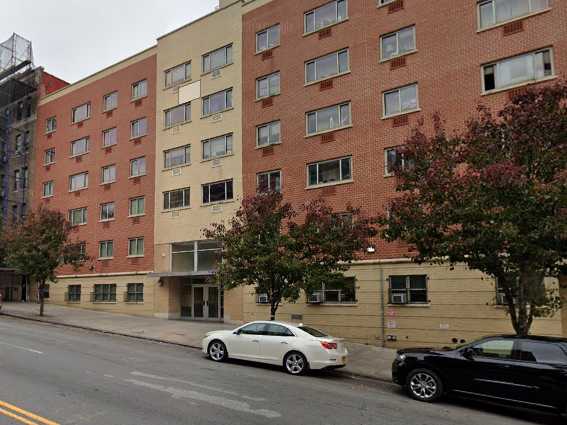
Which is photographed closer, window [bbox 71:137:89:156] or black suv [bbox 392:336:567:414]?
black suv [bbox 392:336:567:414]

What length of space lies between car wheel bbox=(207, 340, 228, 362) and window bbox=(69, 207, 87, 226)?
73.3 ft

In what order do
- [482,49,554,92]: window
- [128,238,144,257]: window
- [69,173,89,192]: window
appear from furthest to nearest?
1. [69,173,89,192]: window
2. [128,238,144,257]: window
3. [482,49,554,92]: window

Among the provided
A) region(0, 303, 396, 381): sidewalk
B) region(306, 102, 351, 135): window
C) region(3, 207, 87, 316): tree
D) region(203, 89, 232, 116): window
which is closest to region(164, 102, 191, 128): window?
region(203, 89, 232, 116): window

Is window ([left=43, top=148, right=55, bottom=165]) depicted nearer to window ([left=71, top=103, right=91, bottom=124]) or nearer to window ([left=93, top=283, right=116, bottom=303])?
window ([left=71, top=103, right=91, bottom=124])

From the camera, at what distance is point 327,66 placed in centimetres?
2342

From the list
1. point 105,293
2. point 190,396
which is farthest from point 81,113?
point 190,396

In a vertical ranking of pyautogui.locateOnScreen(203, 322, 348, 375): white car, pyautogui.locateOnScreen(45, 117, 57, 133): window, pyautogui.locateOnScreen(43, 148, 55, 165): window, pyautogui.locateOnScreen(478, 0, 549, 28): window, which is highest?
pyautogui.locateOnScreen(45, 117, 57, 133): window

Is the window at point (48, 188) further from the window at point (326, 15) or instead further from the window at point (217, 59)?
the window at point (326, 15)

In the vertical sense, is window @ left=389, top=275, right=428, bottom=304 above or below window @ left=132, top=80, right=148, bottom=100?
below

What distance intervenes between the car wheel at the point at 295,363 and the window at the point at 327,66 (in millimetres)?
13917

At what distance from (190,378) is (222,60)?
20406 mm

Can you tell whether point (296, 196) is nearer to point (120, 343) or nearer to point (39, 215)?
point (120, 343)

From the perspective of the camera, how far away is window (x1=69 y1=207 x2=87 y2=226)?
34.2 meters

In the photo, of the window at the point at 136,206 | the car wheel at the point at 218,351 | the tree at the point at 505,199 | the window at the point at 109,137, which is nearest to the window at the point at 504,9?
the tree at the point at 505,199
